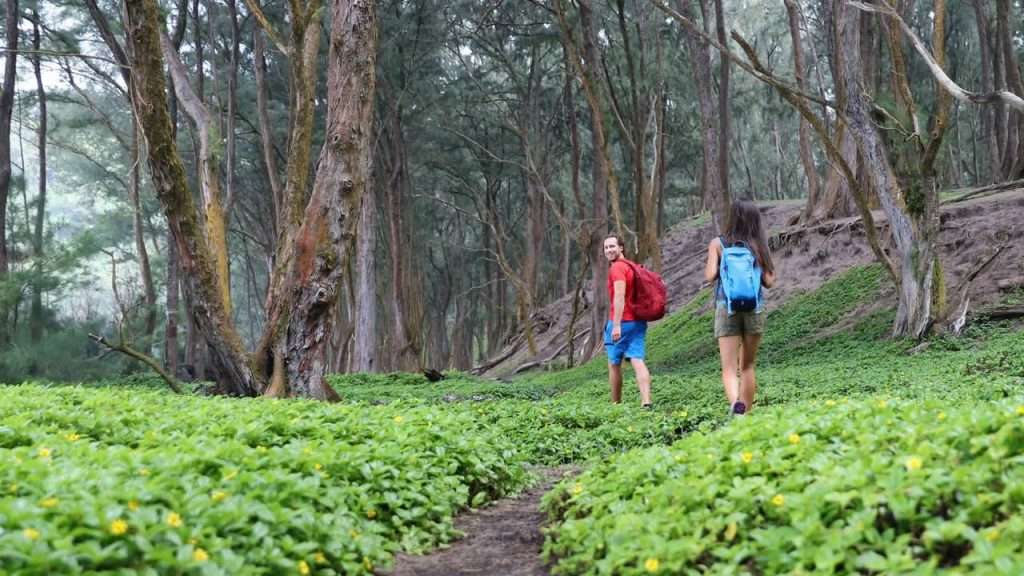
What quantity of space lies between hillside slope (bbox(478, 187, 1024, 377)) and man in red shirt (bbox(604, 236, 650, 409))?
256 inches

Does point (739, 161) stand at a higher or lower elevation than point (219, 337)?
higher

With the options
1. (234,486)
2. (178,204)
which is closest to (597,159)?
(178,204)

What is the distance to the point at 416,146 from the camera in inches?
1110

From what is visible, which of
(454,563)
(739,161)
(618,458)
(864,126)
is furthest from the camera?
(739,161)

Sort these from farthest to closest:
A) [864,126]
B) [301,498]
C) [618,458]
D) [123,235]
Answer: [123,235] < [864,126] < [618,458] < [301,498]

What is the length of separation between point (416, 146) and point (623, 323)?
19.9 metres

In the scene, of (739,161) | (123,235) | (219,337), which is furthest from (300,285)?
(739,161)

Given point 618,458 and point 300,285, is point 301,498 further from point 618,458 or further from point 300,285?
point 300,285

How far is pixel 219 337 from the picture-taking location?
33.4 feet

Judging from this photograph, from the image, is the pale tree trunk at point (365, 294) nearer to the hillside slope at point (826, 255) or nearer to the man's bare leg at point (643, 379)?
the hillside slope at point (826, 255)

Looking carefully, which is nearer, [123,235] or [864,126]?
[864,126]

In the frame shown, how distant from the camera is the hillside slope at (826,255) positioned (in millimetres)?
14391

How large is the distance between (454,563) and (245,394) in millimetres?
6492

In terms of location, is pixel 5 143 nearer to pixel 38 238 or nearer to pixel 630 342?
pixel 38 238
